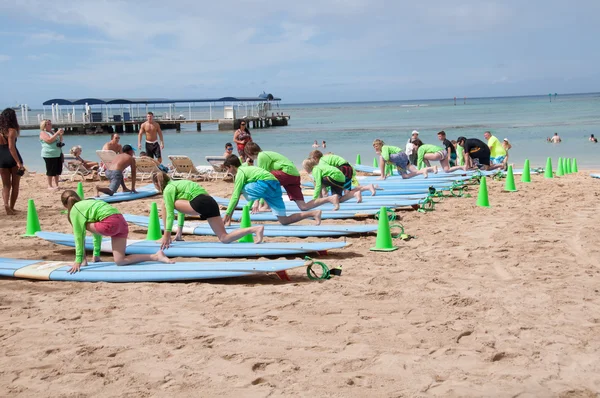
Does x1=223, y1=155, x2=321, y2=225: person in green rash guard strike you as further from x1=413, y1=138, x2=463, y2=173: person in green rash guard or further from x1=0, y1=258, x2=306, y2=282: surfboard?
x1=413, y1=138, x2=463, y2=173: person in green rash guard

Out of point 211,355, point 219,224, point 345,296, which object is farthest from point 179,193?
point 211,355

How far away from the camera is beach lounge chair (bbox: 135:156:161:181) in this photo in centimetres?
1466

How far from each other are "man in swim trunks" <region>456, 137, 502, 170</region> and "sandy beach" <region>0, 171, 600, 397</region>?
8.24m

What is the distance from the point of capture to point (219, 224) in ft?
22.0

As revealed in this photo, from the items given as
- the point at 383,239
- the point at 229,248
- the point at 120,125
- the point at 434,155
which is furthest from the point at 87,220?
the point at 120,125

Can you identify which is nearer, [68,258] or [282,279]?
[282,279]

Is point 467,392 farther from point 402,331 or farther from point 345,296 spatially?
point 345,296

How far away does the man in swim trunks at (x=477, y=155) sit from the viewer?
15.2 metres

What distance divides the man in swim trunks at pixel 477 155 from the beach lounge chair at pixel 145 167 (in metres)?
7.75

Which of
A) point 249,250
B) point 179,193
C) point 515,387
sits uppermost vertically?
point 179,193

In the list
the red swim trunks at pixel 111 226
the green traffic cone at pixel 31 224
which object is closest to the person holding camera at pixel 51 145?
the green traffic cone at pixel 31 224

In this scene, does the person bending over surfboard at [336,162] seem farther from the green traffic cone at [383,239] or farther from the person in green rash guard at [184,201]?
the person in green rash guard at [184,201]

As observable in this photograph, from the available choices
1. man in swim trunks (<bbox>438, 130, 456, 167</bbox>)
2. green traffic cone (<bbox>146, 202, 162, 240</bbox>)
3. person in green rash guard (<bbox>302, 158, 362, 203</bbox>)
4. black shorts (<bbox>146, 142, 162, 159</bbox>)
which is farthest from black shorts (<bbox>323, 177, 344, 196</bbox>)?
black shorts (<bbox>146, 142, 162, 159</bbox>)

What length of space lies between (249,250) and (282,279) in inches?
31.0
